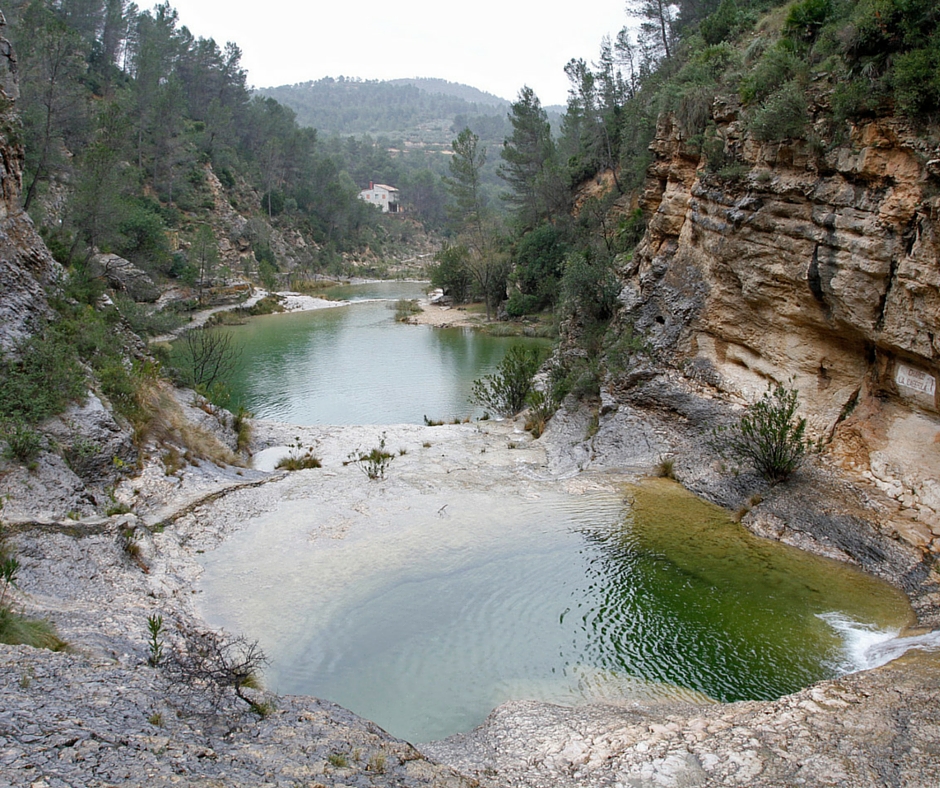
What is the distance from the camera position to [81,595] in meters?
6.73

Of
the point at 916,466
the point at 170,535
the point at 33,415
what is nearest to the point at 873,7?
the point at 916,466

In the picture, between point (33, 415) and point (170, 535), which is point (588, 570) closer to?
point (170, 535)

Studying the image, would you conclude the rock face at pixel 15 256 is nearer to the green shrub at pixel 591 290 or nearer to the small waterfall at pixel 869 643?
the small waterfall at pixel 869 643

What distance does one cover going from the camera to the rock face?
1103 cm

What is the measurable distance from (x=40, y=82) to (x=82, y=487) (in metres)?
34.2

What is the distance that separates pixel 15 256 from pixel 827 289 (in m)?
14.2

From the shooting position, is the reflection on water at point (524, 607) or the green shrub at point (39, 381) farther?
the green shrub at point (39, 381)

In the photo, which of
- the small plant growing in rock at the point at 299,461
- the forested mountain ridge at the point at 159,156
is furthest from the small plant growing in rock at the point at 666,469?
the forested mountain ridge at the point at 159,156

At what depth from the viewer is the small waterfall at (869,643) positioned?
662cm

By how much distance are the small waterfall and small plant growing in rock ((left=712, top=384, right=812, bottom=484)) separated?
342 cm

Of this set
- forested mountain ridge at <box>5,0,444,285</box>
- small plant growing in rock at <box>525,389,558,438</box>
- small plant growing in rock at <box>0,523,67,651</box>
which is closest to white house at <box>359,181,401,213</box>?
forested mountain ridge at <box>5,0,444,285</box>

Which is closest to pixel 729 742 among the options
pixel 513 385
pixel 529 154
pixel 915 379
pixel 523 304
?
pixel 915 379

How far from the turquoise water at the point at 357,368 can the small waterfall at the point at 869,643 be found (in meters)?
14.4

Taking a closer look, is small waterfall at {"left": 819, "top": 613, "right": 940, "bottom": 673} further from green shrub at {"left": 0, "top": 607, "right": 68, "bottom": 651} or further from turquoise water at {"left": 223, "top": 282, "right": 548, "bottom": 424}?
turquoise water at {"left": 223, "top": 282, "right": 548, "bottom": 424}
